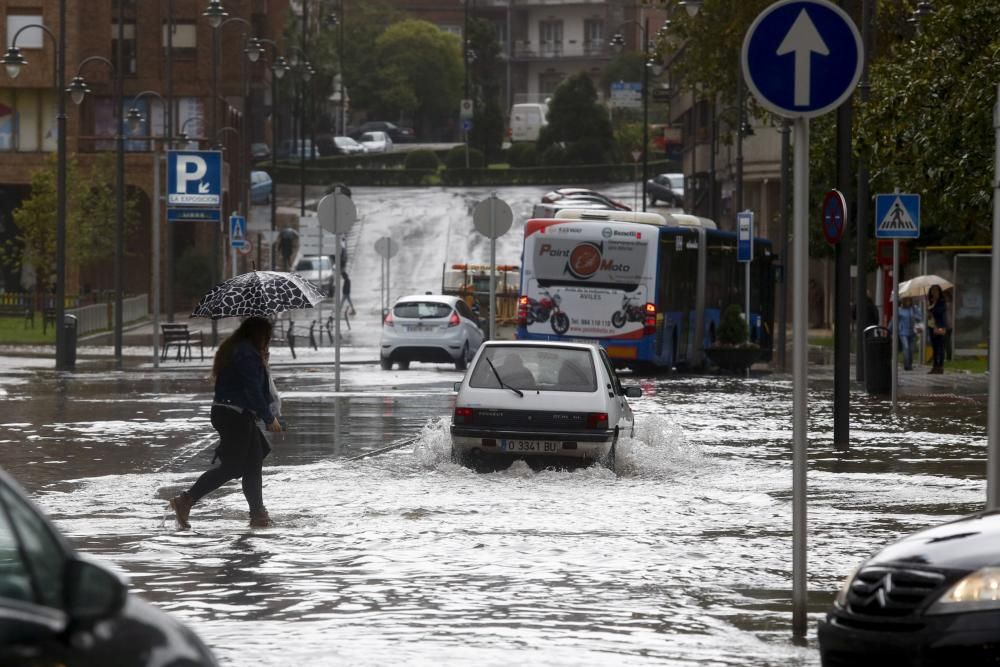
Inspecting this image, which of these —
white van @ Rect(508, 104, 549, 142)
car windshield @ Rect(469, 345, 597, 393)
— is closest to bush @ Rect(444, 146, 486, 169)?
white van @ Rect(508, 104, 549, 142)

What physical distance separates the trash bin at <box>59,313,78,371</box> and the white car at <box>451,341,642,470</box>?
20.6 m

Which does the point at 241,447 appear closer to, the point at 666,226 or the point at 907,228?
the point at 907,228

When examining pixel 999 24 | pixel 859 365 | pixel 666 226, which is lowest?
pixel 859 365

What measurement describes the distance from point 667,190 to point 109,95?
34365 millimetres

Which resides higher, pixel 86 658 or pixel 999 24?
pixel 999 24

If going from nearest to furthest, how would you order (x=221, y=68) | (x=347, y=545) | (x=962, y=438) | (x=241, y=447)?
(x=347, y=545) → (x=241, y=447) → (x=962, y=438) → (x=221, y=68)

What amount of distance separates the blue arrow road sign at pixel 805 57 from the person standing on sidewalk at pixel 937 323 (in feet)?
96.3

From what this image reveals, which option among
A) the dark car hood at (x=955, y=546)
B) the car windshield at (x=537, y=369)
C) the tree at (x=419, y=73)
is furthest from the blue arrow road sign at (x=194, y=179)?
the tree at (x=419, y=73)

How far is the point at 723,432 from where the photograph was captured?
77.0ft

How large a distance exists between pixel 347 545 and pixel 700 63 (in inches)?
→ 1612

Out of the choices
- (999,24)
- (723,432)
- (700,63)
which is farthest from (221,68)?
(723,432)

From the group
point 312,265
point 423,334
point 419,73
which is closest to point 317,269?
point 312,265

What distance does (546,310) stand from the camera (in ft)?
123

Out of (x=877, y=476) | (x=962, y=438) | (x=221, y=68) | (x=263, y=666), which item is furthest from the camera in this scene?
(x=221, y=68)
